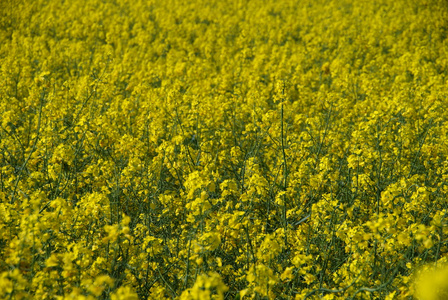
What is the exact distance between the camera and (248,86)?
6.64 metres

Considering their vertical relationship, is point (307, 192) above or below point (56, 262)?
below

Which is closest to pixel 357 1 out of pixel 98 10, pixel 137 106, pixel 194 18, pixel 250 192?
pixel 194 18

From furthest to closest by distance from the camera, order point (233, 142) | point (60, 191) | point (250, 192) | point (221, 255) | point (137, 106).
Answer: point (137, 106), point (233, 142), point (60, 191), point (221, 255), point (250, 192)

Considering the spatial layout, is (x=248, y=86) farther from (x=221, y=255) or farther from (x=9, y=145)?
(x=221, y=255)

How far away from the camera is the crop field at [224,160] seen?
250cm

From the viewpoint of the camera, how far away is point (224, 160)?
14.8ft

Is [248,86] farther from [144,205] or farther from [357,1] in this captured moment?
[357,1]

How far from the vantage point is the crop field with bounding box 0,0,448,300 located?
8.19 ft

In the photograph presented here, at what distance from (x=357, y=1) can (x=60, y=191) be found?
39.6 ft

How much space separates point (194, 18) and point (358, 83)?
21.3 ft

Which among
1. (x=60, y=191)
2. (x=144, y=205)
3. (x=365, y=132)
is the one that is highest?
(x=365, y=132)

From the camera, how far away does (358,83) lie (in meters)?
6.53

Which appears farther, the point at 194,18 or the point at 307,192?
the point at 194,18

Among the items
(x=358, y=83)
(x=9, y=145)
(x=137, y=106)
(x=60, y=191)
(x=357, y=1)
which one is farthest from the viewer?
(x=357, y=1)
